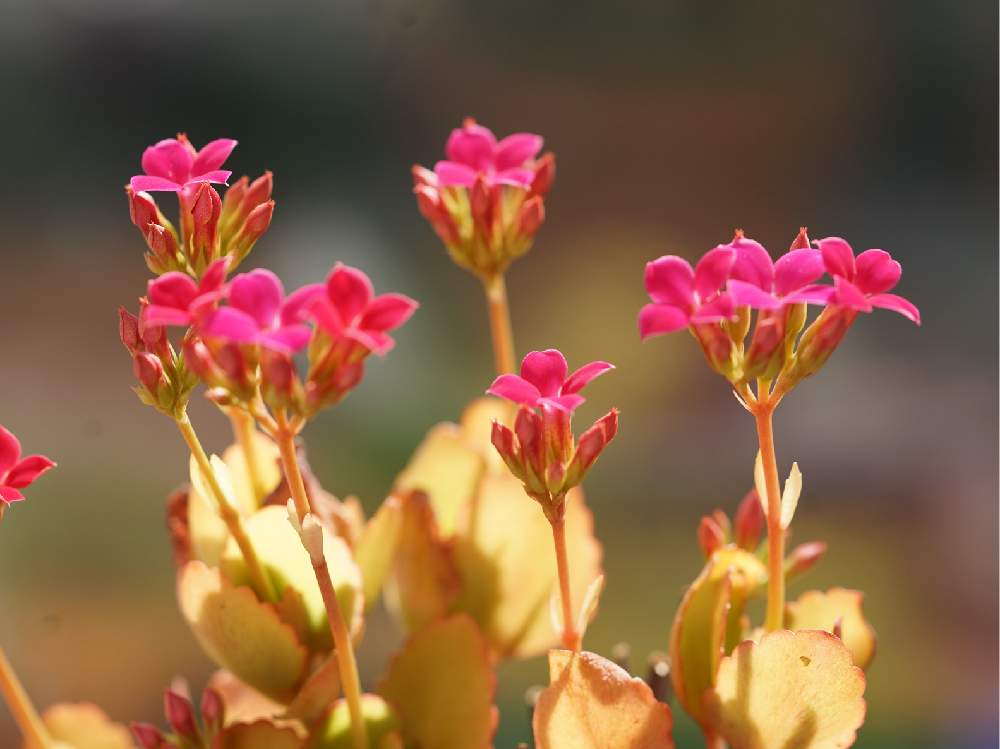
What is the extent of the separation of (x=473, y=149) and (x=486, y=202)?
22 millimetres

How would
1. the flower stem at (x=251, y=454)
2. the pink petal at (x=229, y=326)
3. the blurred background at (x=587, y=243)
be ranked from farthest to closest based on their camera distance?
the blurred background at (x=587, y=243), the flower stem at (x=251, y=454), the pink petal at (x=229, y=326)

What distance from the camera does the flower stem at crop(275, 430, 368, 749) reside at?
0.25m

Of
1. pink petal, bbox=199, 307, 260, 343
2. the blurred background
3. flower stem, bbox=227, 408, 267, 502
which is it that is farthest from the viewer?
the blurred background

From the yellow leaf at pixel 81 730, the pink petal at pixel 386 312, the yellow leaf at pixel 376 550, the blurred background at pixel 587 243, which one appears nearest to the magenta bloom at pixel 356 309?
the pink petal at pixel 386 312

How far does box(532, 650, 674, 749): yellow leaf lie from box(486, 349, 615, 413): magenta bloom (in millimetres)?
62

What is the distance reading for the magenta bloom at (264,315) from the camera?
0.23 metres

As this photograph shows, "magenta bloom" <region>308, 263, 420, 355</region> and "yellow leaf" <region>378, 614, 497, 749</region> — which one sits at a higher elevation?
"magenta bloom" <region>308, 263, 420, 355</region>

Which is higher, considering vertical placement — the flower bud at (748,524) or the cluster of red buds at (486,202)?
the cluster of red buds at (486,202)

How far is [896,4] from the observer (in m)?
1.20

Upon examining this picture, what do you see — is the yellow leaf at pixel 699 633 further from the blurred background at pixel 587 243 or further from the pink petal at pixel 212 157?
the blurred background at pixel 587 243

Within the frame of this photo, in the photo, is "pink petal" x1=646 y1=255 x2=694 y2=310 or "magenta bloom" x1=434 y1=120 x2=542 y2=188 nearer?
"pink petal" x1=646 y1=255 x2=694 y2=310

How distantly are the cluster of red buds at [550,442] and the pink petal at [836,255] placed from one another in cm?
6

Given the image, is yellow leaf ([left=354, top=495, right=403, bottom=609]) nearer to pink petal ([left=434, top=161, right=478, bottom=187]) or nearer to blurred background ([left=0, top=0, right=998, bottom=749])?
pink petal ([left=434, top=161, right=478, bottom=187])

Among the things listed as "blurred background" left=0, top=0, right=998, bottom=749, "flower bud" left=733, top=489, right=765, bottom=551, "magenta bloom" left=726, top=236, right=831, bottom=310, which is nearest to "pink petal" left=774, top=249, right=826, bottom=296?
"magenta bloom" left=726, top=236, right=831, bottom=310
